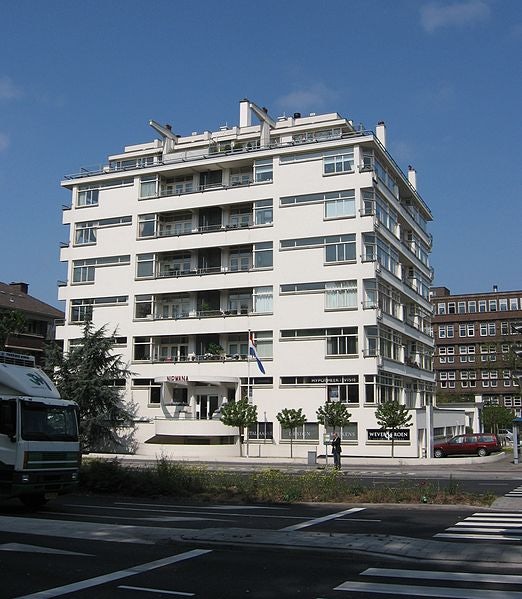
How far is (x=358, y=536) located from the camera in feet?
39.4

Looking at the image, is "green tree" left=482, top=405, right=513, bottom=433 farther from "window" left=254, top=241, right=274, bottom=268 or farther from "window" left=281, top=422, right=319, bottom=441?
"window" left=254, top=241, right=274, bottom=268

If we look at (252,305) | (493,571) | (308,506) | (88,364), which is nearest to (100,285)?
(88,364)

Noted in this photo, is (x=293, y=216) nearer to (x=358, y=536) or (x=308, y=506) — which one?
(x=308, y=506)

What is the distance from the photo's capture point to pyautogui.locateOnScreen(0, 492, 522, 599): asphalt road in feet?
28.5

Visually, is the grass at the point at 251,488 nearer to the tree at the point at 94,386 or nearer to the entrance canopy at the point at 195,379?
the tree at the point at 94,386

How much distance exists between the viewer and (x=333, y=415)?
4488cm

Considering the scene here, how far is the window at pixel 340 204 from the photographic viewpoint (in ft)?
165

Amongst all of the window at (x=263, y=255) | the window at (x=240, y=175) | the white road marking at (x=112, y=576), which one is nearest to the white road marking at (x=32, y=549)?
the white road marking at (x=112, y=576)

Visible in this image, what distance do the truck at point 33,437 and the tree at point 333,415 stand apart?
28952 mm

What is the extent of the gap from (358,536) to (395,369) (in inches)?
1630

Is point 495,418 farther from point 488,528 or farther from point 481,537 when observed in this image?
point 481,537

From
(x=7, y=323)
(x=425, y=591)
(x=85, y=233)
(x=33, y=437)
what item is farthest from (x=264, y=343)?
(x=425, y=591)

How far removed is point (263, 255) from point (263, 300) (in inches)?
133

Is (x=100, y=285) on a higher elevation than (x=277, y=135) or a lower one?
lower
